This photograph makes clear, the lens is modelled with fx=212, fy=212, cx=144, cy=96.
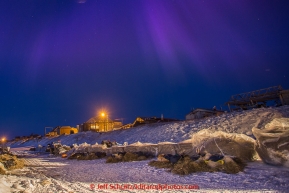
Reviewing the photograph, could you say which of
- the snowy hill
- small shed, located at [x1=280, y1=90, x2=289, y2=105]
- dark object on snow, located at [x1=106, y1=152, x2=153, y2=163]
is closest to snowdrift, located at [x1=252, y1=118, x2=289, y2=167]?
the snowy hill

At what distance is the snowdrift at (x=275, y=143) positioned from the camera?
8.63m

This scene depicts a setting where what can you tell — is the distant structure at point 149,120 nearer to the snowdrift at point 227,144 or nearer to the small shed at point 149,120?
the small shed at point 149,120

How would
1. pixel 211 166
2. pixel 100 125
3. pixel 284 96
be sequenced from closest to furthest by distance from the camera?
1. pixel 211 166
2. pixel 284 96
3. pixel 100 125

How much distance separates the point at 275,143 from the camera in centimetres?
896

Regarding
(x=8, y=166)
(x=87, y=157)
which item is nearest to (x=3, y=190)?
(x=8, y=166)

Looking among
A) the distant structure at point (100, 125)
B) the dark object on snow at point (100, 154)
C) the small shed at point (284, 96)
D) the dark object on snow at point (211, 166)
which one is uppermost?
the small shed at point (284, 96)

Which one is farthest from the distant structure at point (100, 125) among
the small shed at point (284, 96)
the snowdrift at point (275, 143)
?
the snowdrift at point (275, 143)

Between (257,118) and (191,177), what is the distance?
16062 mm

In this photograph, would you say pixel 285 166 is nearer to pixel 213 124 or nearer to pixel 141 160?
pixel 141 160

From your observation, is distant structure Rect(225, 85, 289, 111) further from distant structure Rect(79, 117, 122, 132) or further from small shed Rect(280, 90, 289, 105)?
distant structure Rect(79, 117, 122, 132)

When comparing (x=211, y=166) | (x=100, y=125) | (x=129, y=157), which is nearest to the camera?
(x=211, y=166)

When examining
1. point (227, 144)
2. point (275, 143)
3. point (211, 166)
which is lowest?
point (211, 166)

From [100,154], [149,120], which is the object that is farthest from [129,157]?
[149,120]

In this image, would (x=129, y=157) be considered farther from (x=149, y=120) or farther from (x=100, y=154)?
(x=149, y=120)
